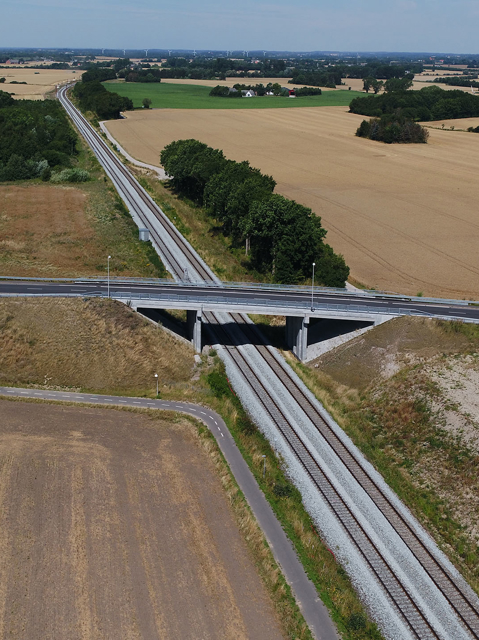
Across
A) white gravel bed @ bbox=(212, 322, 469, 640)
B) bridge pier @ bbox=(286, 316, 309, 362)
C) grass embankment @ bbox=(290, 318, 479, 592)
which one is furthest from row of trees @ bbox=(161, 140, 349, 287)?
white gravel bed @ bbox=(212, 322, 469, 640)

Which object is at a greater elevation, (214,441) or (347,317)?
(347,317)

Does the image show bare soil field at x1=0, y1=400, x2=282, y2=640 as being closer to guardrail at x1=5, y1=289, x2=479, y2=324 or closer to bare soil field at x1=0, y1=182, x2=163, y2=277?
guardrail at x1=5, y1=289, x2=479, y2=324

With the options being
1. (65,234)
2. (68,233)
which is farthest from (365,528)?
(68,233)

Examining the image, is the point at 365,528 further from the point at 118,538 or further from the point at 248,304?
the point at 248,304

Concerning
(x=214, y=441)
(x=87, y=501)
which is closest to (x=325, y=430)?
(x=214, y=441)

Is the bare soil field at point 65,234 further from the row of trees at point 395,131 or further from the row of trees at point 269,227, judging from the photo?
the row of trees at point 395,131

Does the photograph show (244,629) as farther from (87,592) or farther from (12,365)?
(12,365)

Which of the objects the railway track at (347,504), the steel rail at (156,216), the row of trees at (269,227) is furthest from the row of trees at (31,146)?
the railway track at (347,504)
